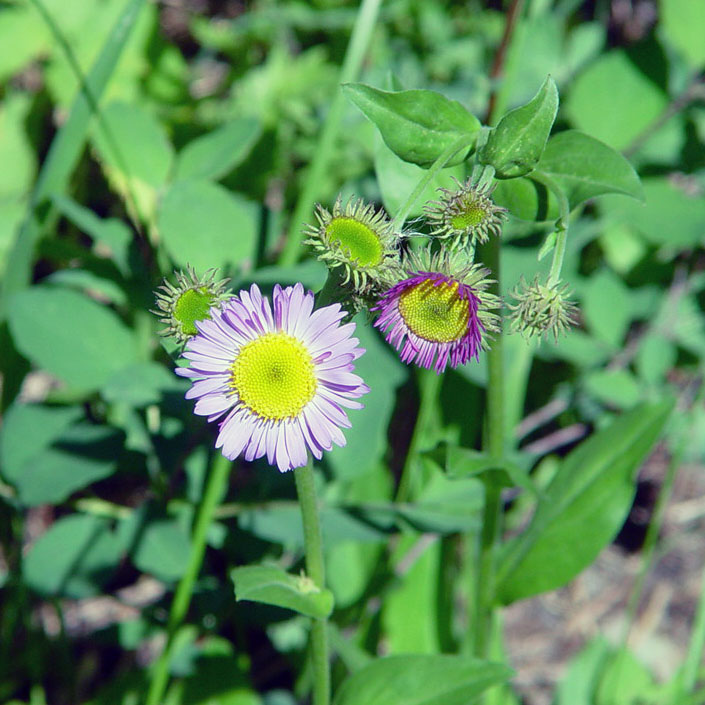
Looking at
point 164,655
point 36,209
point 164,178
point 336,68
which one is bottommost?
point 164,655

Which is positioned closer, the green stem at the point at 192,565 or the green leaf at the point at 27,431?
the green stem at the point at 192,565

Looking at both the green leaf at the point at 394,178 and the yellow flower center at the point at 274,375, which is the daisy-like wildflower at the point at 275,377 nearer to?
the yellow flower center at the point at 274,375

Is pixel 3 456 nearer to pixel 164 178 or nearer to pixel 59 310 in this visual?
pixel 59 310

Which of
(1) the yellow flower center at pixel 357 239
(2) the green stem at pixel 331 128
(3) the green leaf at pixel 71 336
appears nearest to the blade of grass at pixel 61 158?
(3) the green leaf at pixel 71 336

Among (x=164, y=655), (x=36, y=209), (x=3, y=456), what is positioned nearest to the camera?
(x=164, y=655)

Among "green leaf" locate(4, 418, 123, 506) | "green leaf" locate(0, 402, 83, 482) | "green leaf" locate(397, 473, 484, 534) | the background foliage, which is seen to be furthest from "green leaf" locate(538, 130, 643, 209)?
"green leaf" locate(0, 402, 83, 482)

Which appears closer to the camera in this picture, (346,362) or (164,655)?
(346,362)

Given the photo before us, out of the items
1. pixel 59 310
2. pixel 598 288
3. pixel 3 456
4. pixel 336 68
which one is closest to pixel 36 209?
pixel 59 310
